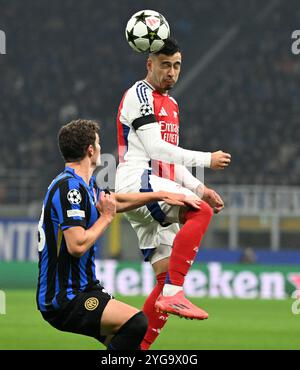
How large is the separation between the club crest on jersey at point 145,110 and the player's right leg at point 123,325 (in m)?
1.75

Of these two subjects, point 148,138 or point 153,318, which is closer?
point 148,138

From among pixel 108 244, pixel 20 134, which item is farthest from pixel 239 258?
pixel 20 134

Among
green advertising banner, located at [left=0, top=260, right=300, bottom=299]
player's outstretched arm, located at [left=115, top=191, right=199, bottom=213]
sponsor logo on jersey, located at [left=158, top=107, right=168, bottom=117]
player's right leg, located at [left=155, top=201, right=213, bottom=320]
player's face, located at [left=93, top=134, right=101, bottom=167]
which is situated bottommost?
green advertising banner, located at [left=0, top=260, right=300, bottom=299]

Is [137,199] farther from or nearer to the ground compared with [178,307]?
farther from the ground

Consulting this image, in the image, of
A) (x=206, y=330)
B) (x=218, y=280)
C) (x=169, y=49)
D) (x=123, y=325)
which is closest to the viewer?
(x=123, y=325)

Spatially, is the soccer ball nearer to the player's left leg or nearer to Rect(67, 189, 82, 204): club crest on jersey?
the player's left leg

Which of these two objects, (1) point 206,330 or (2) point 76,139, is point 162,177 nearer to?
(2) point 76,139

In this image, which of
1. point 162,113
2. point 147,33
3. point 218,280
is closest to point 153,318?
point 162,113

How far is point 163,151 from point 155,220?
58 cm

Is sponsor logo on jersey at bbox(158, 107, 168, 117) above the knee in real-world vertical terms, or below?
above

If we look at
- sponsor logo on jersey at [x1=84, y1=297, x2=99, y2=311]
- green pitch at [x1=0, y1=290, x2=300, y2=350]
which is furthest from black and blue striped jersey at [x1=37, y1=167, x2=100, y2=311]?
green pitch at [x1=0, y1=290, x2=300, y2=350]

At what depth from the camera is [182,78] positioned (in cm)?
2888

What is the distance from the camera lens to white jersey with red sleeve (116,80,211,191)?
24.0 ft

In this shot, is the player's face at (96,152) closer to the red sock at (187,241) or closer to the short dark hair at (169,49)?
the red sock at (187,241)
